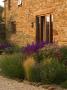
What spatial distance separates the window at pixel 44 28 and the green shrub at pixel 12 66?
5259 millimetres

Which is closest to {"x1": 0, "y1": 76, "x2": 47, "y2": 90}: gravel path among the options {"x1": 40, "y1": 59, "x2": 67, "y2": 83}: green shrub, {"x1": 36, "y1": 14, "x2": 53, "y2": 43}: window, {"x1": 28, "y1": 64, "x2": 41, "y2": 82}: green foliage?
{"x1": 28, "y1": 64, "x2": 41, "y2": 82}: green foliage

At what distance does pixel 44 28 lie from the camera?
65.4ft

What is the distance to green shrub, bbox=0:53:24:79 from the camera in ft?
42.7

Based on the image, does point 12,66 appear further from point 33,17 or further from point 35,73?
point 33,17

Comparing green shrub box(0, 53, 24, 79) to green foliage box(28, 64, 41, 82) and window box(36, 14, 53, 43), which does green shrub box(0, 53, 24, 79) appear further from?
window box(36, 14, 53, 43)

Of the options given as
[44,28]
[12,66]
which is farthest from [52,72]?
[44,28]

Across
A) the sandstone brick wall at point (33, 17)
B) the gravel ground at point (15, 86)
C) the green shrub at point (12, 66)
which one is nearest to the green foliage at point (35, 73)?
the gravel ground at point (15, 86)

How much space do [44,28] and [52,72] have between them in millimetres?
8404

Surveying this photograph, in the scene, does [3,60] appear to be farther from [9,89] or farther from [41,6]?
[41,6]

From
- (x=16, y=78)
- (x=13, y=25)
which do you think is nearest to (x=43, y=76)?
(x=16, y=78)

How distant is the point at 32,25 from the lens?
833 inches

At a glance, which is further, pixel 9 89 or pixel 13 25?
pixel 13 25

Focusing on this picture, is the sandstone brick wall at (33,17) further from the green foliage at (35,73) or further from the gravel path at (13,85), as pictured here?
the gravel path at (13,85)

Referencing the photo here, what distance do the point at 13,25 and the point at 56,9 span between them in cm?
827
